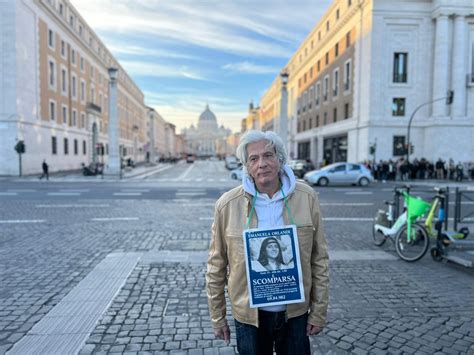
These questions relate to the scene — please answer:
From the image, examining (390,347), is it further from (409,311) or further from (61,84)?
(61,84)

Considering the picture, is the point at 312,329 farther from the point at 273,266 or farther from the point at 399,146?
the point at 399,146

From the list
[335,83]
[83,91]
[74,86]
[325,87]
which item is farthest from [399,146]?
[83,91]

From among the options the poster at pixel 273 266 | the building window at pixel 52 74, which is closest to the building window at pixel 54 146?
the building window at pixel 52 74

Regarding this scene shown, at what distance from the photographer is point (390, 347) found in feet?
11.1

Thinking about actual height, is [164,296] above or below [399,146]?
below

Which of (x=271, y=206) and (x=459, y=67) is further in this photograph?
(x=459, y=67)

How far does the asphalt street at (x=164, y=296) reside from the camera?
3.46m

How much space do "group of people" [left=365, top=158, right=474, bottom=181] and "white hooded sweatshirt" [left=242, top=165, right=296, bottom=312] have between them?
26947 mm

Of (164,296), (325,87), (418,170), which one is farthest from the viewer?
(325,87)

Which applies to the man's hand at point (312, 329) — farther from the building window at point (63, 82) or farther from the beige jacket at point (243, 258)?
the building window at point (63, 82)

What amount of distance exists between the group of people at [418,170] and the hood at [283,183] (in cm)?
2688

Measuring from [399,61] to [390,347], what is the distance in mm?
32118

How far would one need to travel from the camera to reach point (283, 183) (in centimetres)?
223

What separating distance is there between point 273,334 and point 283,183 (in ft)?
3.17
